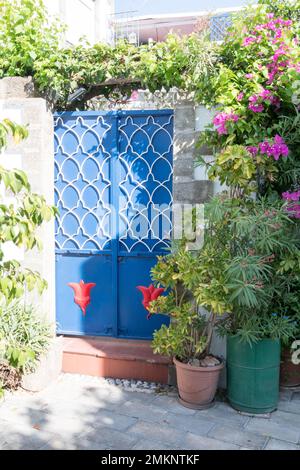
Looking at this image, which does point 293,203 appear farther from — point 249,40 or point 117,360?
point 117,360

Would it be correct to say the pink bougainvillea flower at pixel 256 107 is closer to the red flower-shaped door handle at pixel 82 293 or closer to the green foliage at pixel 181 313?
the green foliage at pixel 181 313

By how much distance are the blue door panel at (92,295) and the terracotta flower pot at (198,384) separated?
1.06 meters

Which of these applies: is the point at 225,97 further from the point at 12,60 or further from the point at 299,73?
the point at 12,60

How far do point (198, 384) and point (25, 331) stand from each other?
1496 mm

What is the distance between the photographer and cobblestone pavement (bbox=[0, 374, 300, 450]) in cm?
310

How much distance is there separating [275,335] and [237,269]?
619mm

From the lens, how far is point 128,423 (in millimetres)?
3371

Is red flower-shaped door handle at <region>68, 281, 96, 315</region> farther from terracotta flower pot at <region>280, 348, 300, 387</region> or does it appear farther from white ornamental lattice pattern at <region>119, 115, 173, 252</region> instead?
terracotta flower pot at <region>280, 348, 300, 387</region>

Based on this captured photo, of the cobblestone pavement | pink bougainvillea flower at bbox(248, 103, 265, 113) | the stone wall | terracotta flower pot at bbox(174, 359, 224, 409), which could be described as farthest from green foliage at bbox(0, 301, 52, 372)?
pink bougainvillea flower at bbox(248, 103, 265, 113)

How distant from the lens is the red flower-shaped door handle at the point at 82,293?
4.47 meters

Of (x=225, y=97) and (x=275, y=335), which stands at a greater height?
(x=225, y=97)

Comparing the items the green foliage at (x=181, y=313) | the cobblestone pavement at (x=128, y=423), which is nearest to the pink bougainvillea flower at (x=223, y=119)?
the green foliage at (x=181, y=313)
